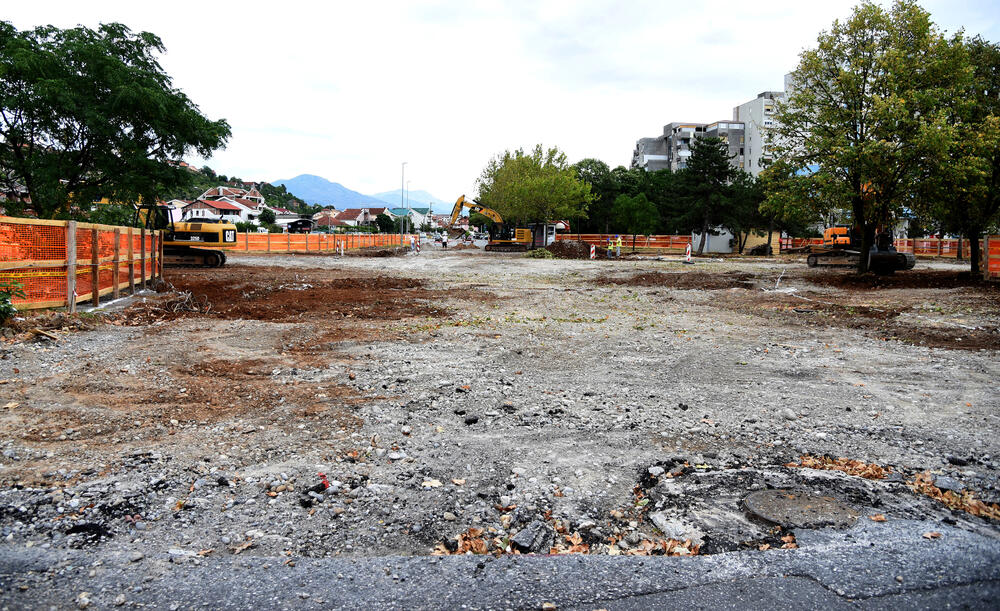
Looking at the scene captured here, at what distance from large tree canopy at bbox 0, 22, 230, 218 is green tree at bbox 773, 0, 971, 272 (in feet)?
67.3

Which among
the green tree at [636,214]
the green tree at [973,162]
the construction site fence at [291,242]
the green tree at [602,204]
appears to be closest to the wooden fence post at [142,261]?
the green tree at [973,162]

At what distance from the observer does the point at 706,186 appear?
50.8 meters

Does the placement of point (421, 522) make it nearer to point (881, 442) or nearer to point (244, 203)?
point (881, 442)

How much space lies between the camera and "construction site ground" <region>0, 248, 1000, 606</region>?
323 cm

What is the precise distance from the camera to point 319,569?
2887mm

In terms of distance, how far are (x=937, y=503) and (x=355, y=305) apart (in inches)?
447

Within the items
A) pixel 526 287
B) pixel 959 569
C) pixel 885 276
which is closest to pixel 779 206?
pixel 885 276

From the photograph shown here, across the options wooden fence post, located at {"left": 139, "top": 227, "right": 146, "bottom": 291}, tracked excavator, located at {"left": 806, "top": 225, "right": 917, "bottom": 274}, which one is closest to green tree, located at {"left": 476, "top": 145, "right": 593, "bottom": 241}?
tracked excavator, located at {"left": 806, "top": 225, "right": 917, "bottom": 274}

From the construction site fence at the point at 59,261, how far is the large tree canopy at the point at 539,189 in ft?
132

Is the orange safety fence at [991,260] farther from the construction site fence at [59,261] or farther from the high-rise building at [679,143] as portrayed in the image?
the high-rise building at [679,143]

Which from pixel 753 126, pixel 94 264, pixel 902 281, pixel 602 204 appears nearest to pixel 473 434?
pixel 94 264

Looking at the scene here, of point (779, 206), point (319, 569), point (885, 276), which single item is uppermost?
point (779, 206)

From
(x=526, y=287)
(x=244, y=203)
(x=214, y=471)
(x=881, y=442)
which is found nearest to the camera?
(x=214, y=471)

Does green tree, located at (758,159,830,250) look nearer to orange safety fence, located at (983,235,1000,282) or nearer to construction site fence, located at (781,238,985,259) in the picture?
orange safety fence, located at (983,235,1000,282)
